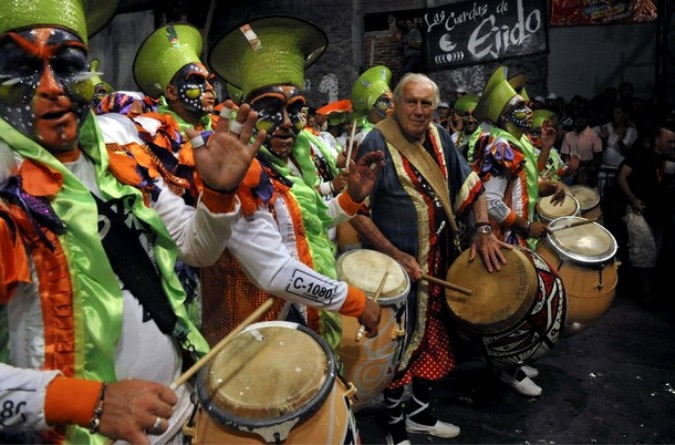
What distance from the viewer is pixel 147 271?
5.67ft

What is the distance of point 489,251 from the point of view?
3463 mm

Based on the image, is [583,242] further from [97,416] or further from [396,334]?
[97,416]

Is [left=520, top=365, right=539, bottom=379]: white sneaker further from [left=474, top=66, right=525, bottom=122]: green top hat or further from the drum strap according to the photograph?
[left=474, top=66, right=525, bottom=122]: green top hat

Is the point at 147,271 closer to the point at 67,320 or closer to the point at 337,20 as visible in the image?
the point at 67,320

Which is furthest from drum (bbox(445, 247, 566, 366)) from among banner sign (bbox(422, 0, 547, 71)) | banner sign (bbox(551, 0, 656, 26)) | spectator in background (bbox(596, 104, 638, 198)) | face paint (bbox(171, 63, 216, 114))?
banner sign (bbox(551, 0, 656, 26))

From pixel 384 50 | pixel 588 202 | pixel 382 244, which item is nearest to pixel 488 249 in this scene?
pixel 382 244

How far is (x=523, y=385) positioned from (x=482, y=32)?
6784mm

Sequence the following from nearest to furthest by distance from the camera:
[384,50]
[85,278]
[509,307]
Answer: [85,278]
[509,307]
[384,50]

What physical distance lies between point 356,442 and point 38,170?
4.29 feet

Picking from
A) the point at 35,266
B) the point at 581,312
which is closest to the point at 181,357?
the point at 35,266

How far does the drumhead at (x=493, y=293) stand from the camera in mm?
3275

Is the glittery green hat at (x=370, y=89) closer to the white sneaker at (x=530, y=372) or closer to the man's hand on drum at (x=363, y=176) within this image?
the white sneaker at (x=530, y=372)

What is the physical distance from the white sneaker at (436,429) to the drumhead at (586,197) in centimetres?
349

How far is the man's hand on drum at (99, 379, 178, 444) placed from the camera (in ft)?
4.39
